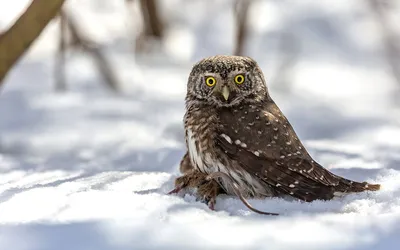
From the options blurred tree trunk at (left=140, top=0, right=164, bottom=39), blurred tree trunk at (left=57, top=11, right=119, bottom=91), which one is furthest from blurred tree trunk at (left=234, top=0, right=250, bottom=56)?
blurred tree trunk at (left=57, top=11, right=119, bottom=91)

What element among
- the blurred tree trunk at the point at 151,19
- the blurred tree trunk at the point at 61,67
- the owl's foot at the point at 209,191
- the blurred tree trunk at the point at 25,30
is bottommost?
the owl's foot at the point at 209,191

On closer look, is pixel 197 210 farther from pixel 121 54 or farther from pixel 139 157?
pixel 121 54

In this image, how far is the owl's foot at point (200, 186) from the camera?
3.14 metres

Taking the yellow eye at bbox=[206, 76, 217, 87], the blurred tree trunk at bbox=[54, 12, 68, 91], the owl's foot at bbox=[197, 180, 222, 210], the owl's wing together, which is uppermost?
the blurred tree trunk at bbox=[54, 12, 68, 91]

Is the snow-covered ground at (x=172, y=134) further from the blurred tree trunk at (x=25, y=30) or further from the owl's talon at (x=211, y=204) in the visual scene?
the blurred tree trunk at (x=25, y=30)

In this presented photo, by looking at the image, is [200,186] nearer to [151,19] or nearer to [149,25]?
[151,19]

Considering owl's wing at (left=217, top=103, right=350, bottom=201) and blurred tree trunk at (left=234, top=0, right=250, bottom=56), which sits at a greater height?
blurred tree trunk at (left=234, top=0, right=250, bottom=56)

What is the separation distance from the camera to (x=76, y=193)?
10.1ft

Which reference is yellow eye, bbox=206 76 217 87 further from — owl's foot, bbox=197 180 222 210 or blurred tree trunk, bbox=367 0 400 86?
blurred tree trunk, bbox=367 0 400 86

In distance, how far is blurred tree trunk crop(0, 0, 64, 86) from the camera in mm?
3355


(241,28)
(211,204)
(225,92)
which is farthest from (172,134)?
(211,204)

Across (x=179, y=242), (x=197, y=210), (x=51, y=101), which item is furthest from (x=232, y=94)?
(x=51, y=101)

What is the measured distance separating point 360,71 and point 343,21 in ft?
4.65

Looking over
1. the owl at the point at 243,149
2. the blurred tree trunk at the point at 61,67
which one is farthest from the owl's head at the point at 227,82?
the blurred tree trunk at the point at 61,67
